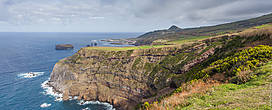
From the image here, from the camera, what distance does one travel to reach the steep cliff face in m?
51.1

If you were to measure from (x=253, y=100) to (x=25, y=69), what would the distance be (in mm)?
116238

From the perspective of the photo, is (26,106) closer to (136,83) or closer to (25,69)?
(136,83)

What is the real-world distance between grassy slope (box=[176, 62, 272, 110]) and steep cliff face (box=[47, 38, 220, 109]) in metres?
36.6

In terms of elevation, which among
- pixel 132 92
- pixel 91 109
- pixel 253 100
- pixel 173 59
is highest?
pixel 253 100

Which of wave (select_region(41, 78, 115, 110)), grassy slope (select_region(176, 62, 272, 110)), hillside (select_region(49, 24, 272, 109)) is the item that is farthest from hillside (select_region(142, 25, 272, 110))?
wave (select_region(41, 78, 115, 110))

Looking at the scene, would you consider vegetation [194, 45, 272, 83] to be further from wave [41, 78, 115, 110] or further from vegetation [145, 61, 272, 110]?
wave [41, 78, 115, 110]

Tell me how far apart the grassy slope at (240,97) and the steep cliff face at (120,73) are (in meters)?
36.6

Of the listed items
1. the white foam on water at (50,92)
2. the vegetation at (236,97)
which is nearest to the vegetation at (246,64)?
the vegetation at (236,97)

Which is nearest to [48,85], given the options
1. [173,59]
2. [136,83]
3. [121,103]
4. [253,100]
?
[121,103]

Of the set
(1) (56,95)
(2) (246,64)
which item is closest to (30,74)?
(1) (56,95)

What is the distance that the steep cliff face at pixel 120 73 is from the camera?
51094 mm

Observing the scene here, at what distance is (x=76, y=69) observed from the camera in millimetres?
Result: 65812

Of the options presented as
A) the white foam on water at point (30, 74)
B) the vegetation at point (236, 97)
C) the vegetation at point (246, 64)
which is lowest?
the white foam on water at point (30, 74)

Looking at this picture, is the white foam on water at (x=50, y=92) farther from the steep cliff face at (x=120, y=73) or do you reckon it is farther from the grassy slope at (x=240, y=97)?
the grassy slope at (x=240, y=97)
